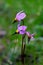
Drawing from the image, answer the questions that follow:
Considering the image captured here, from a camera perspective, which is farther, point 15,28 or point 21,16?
point 15,28

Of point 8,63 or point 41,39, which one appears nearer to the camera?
point 8,63

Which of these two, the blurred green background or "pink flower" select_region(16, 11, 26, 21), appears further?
the blurred green background

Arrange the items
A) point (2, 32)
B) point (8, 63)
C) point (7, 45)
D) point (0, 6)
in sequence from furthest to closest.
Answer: point (0, 6)
point (2, 32)
point (7, 45)
point (8, 63)

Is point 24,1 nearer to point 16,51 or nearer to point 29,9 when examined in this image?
point 29,9

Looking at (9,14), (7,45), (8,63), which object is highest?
(9,14)

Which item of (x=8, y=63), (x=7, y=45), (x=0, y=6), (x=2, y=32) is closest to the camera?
(x=8, y=63)

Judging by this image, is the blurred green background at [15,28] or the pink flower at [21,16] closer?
the pink flower at [21,16]

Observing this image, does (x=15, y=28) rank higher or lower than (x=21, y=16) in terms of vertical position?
higher

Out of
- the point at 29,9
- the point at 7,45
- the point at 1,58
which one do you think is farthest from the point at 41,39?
the point at 29,9
